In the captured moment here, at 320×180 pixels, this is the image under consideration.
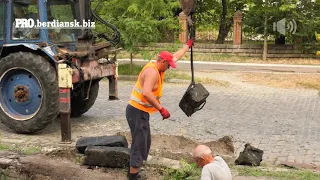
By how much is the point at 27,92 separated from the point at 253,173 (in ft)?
14.6

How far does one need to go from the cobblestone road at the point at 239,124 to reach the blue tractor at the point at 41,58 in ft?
1.74

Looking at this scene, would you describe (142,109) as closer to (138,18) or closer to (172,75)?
(138,18)

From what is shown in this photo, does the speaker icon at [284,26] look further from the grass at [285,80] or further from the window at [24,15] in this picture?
the window at [24,15]

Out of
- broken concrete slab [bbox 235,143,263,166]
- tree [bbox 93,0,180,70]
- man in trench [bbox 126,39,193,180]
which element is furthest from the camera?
tree [bbox 93,0,180,70]

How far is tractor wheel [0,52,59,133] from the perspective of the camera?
831 cm

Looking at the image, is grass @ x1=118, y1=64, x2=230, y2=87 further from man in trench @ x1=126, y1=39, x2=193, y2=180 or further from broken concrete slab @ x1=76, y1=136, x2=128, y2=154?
man in trench @ x1=126, y1=39, x2=193, y2=180

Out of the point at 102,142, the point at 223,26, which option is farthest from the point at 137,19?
the point at 223,26

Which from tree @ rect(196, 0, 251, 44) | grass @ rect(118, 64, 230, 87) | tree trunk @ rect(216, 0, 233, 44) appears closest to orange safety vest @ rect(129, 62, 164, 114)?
grass @ rect(118, 64, 230, 87)

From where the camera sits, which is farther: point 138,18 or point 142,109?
point 138,18

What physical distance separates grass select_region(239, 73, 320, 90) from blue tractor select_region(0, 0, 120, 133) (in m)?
8.97

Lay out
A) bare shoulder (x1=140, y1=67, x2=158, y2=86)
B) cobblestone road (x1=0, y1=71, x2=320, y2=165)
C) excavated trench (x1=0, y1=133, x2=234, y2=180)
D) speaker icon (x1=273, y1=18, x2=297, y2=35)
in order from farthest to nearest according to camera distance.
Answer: speaker icon (x1=273, y1=18, x2=297, y2=35)
cobblestone road (x1=0, y1=71, x2=320, y2=165)
excavated trench (x1=0, y1=133, x2=234, y2=180)
bare shoulder (x1=140, y1=67, x2=158, y2=86)

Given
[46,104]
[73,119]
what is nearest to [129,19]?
[73,119]

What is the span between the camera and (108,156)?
6250 millimetres

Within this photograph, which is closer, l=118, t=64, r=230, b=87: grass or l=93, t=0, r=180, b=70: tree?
l=118, t=64, r=230, b=87: grass
